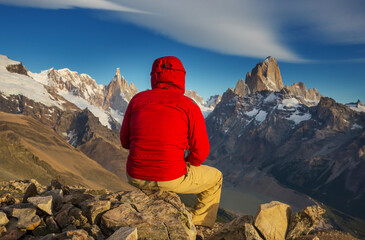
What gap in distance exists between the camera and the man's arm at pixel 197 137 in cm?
543

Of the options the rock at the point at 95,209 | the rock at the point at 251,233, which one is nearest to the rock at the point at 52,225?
the rock at the point at 95,209

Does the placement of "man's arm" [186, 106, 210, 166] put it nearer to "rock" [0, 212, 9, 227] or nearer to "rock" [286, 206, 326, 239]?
"rock" [286, 206, 326, 239]

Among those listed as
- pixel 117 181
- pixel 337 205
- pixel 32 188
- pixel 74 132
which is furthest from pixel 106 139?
pixel 32 188

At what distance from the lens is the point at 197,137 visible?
5.56 meters

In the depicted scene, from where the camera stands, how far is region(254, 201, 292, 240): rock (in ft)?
17.6

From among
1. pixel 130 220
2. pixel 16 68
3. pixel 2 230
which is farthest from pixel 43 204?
pixel 16 68

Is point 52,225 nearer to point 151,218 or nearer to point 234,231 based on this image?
point 151,218

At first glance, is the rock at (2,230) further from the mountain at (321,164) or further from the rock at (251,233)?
the mountain at (321,164)

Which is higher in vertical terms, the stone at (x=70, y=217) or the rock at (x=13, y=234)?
the stone at (x=70, y=217)

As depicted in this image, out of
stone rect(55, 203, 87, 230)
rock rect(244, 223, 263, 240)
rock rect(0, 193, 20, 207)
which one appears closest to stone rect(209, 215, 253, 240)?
rock rect(244, 223, 263, 240)

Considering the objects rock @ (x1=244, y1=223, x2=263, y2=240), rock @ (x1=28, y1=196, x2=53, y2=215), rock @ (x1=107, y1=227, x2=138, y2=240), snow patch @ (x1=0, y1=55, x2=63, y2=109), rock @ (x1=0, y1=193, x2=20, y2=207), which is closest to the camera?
rock @ (x1=107, y1=227, x2=138, y2=240)

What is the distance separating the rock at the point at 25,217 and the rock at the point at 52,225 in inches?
7.1

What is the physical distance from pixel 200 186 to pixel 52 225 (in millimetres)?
3259

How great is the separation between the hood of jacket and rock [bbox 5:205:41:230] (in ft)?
12.0
